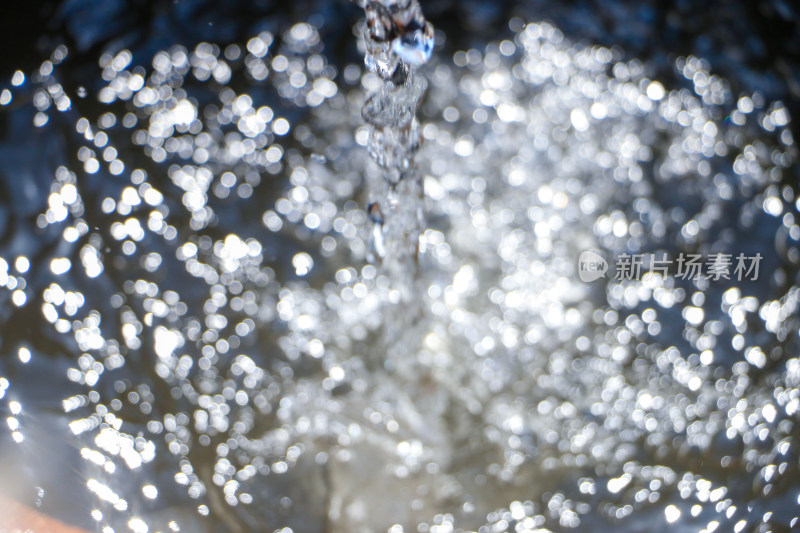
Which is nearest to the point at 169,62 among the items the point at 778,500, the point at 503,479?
the point at 503,479

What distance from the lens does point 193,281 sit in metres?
1.28

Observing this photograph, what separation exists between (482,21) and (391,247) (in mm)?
683

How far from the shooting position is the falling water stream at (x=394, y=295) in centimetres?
106

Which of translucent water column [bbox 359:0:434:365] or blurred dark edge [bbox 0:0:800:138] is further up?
blurred dark edge [bbox 0:0:800:138]

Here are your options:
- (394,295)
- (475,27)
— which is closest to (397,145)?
(394,295)

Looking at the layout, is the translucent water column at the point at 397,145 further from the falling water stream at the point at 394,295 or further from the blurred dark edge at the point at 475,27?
the blurred dark edge at the point at 475,27

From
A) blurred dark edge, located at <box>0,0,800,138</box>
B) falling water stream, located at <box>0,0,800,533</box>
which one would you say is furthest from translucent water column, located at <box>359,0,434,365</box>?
blurred dark edge, located at <box>0,0,800,138</box>

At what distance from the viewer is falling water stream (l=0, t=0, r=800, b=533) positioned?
1057 mm

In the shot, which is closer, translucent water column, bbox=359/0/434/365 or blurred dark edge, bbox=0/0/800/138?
translucent water column, bbox=359/0/434/365

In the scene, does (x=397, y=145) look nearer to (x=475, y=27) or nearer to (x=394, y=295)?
(x=394, y=295)

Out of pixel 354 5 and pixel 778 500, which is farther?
pixel 354 5

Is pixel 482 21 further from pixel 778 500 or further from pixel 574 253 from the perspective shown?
pixel 778 500

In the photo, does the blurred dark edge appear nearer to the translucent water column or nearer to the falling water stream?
the falling water stream

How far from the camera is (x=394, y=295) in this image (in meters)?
1.30
